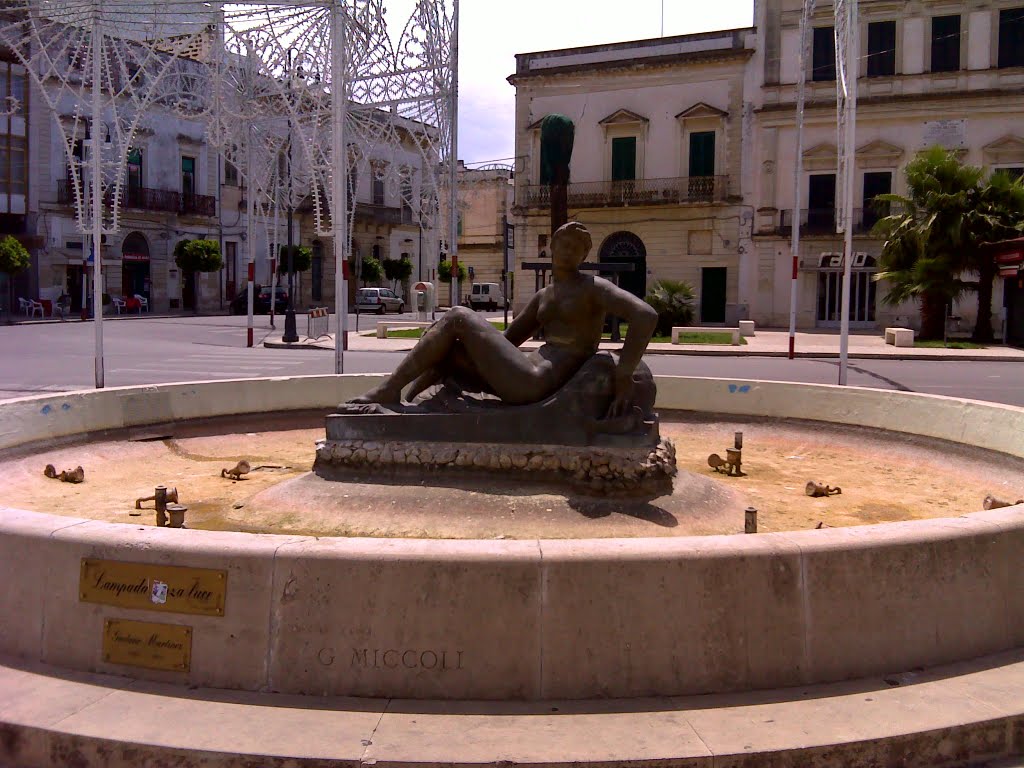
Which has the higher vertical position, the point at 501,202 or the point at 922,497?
the point at 501,202

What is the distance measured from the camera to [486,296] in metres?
52.9

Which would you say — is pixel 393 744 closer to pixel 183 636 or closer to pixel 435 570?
pixel 435 570

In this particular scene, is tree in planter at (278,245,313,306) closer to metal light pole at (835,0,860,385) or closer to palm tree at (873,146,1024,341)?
palm tree at (873,146,1024,341)

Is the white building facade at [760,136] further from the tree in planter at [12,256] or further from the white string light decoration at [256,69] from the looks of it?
the tree in planter at [12,256]

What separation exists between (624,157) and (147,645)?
35636 mm

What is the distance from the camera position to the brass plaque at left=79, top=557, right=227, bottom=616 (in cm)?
336

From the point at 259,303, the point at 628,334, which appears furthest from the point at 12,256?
the point at 628,334

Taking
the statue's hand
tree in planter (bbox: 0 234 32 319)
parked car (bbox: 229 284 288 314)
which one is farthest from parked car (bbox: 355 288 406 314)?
the statue's hand

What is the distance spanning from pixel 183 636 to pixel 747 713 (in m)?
1.91

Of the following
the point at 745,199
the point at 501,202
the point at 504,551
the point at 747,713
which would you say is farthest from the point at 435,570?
the point at 501,202

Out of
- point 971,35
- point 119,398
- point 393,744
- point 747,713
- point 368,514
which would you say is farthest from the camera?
point 971,35

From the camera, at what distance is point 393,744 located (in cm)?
299

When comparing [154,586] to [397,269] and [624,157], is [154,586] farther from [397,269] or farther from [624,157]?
[397,269]

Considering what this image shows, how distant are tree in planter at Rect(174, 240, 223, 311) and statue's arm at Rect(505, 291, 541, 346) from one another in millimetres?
39045
